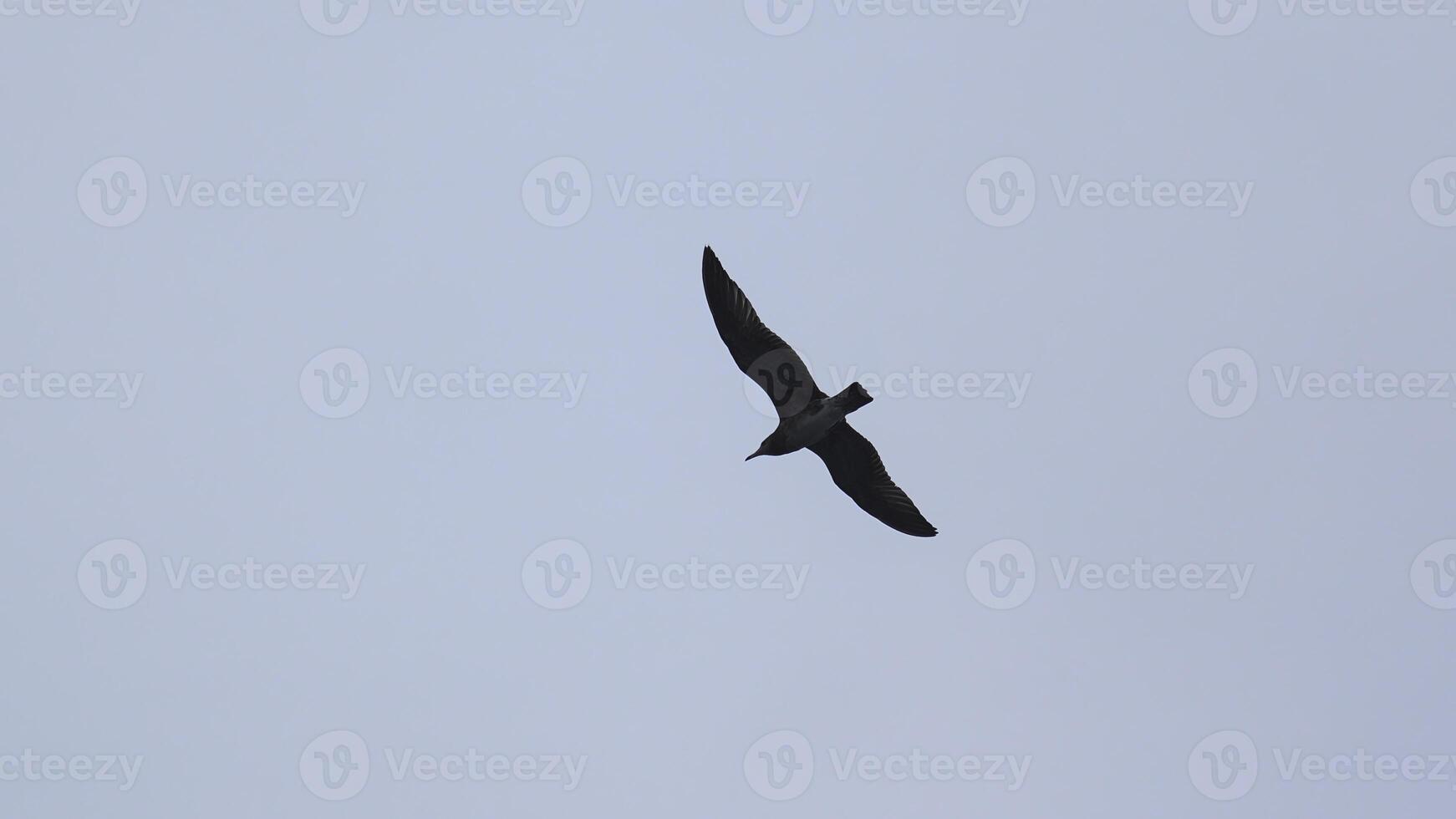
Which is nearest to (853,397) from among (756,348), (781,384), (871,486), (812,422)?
(812,422)

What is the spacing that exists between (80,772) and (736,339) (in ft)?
64.0

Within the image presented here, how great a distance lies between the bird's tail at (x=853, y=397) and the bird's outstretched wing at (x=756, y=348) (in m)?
0.82

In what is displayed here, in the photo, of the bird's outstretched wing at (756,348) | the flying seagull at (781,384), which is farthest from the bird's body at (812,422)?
the bird's outstretched wing at (756,348)

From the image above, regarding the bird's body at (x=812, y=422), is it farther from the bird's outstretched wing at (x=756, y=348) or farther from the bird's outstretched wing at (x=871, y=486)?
the bird's outstretched wing at (x=871, y=486)

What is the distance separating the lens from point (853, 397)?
21688 millimetres

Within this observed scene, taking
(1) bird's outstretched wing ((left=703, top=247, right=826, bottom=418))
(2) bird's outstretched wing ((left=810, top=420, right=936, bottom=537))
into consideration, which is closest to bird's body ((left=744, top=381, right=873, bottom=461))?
Answer: (1) bird's outstretched wing ((left=703, top=247, right=826, bottom=418))

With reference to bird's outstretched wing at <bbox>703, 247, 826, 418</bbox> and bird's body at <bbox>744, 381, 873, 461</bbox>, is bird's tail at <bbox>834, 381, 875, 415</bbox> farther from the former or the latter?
bird's outstretched wing at <bbox>703, 247, 826, 418</bbox>

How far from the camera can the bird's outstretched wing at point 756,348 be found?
896 inches

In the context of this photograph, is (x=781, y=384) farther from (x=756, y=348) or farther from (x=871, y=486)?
(x=871, y=486)

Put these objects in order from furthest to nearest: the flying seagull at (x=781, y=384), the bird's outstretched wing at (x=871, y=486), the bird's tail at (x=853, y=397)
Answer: the bird's outstretched wing at (x=871, y=486) → the flying seagull at (x=781, y=384) → the bird's tail at (x=853, y=397)

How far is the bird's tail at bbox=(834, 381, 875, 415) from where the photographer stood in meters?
21.6

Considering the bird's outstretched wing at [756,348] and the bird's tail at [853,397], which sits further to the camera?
the bird's outstretched wing at [756,348]

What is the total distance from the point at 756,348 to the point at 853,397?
2115 mm

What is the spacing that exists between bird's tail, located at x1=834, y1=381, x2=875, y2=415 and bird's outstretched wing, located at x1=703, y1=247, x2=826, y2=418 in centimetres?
82
